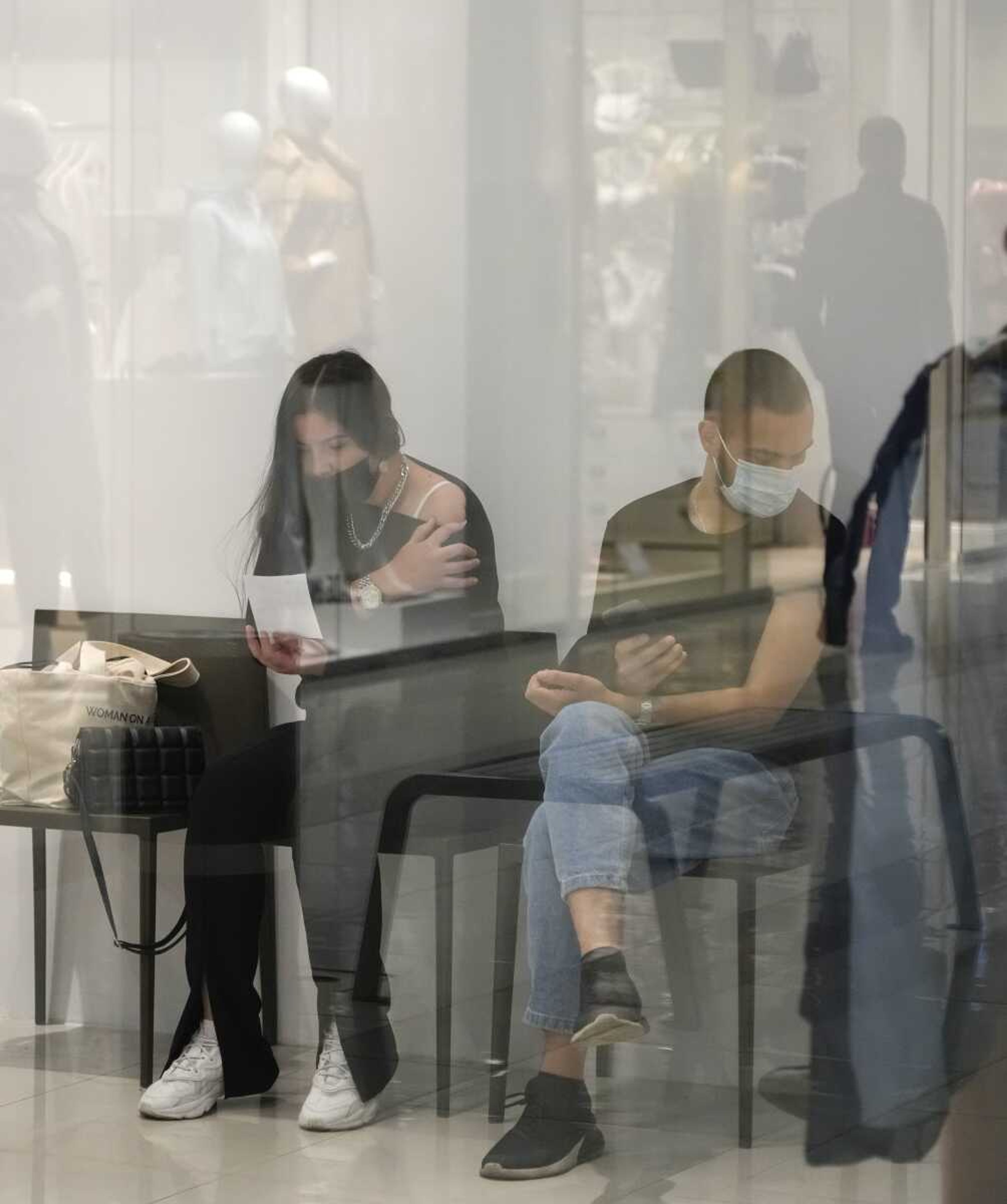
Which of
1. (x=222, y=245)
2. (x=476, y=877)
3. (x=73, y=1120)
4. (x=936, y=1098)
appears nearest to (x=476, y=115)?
(x=222, y=245)

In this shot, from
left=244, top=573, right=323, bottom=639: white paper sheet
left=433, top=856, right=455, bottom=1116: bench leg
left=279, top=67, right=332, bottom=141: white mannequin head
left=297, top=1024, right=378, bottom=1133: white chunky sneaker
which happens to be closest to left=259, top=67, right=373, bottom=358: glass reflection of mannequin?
left=279, top=67, right=332, bottom=141: white mannequin head

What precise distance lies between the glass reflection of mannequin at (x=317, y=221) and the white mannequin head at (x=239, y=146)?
2 cm

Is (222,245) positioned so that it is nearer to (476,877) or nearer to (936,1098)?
(476,877)

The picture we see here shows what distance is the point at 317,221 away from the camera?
7.30 feet

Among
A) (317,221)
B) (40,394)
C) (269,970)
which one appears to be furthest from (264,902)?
(317,221)

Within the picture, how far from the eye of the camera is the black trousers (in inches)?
87.4

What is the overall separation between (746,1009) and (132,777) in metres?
0.81

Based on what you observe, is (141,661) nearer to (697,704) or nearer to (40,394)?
(40,394)

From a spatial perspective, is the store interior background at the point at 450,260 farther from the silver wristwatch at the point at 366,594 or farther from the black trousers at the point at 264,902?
the silver wristwatch at the point at 366,594

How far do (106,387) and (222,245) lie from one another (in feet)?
0.74

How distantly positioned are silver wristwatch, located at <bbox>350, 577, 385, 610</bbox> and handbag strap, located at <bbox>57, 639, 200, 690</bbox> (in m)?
0.21

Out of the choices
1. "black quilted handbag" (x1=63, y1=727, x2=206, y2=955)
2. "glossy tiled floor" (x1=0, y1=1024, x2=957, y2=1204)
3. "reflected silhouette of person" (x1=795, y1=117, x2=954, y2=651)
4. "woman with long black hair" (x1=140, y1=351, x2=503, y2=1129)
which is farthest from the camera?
"black quilted handbag" (x1=63, y1=727, x2=206, y2=955)

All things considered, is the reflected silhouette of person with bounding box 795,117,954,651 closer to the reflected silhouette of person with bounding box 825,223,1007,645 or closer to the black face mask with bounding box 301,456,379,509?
the reflected silhouette of person with bounding box 825,223,1007,645

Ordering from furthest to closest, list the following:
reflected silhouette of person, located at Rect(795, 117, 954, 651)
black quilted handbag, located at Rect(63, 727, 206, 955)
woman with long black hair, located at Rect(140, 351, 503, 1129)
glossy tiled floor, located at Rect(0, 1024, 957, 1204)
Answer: black quilted handbag, located at Rect(63, 727, 206, 955) → woman with long black hair, located at Rect(140, 351, 503, 1129) → glossy tiled floor, located at Rect(0, 1024, 957, 1204) → reflected silhouette of person, located at Rect(795, 117, 954, 651)
